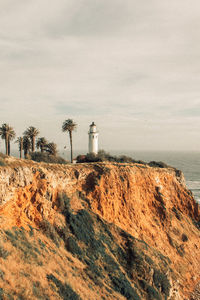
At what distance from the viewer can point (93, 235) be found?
24312 millimetres

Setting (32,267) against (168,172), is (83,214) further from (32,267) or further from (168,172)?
(168,172)

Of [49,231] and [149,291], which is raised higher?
[49,231]

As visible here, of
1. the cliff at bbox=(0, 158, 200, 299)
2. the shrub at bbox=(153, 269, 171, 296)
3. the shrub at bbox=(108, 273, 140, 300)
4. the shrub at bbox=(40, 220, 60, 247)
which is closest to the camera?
the cliff at bbox=(0, 158, 200, 299)

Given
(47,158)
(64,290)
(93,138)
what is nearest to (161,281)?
(64,290)

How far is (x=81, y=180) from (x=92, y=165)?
3.47 m

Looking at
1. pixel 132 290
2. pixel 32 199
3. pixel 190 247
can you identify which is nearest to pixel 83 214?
pixel 32 199

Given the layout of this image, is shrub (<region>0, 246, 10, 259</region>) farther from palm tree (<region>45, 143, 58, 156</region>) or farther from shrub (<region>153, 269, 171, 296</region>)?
palm tree (<region>45, 143, 58, 156</region>)

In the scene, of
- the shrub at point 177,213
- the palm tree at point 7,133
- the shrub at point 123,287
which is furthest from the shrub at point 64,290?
the palm tree at point 7,133

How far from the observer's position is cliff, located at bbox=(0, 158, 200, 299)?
16266 millimetres

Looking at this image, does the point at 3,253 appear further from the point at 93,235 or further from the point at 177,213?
the point at 177,213

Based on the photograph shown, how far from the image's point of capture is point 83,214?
25.7m

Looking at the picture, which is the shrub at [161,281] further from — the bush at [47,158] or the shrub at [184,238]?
the bush at [47,158]

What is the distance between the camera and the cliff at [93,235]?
1627 centimetres

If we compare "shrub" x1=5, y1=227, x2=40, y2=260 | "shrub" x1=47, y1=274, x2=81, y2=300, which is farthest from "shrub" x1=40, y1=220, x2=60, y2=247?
"shrub" x1=47, y1=274, x2=81, y2=300
